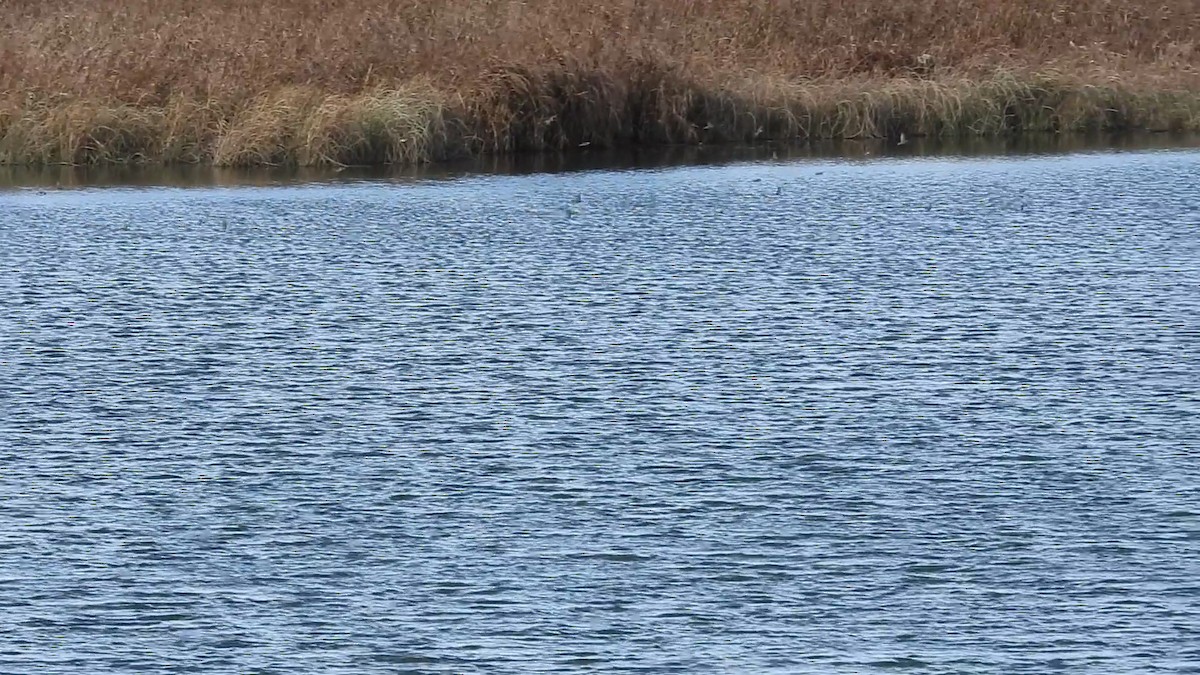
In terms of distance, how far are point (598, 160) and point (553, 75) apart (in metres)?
1.20

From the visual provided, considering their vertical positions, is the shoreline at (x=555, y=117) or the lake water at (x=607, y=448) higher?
the shoreline at (x=555, y=117)

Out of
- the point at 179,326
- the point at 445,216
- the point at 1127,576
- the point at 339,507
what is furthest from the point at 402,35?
the point at 1127,576

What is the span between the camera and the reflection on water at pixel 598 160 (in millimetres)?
24312

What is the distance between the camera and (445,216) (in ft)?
68.3

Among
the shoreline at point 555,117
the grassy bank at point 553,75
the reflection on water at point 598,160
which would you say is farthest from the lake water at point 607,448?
the grassy bank at point 553,75

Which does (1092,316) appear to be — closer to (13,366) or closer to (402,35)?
(13,366)

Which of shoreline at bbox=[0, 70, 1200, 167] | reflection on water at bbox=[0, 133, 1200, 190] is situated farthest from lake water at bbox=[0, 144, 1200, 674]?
shoreline at bbox=[0, 70, 1200, 167]

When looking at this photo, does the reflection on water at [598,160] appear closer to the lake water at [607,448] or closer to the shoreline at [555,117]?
the shoreline at [555,117]

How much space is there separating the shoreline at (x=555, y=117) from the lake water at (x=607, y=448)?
5553 mm

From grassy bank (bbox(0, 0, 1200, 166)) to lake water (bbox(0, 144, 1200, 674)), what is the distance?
19.7 ft

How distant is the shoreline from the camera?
25.2 metres

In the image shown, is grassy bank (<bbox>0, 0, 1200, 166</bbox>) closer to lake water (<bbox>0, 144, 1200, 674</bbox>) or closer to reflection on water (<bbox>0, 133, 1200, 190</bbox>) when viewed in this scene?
reflection on water (<bbox>0, 133, 1200, 190</bbox>)

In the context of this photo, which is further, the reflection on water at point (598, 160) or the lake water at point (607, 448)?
the reflection on water at point (598, 160)

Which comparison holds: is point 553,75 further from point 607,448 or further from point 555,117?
point 607,448
